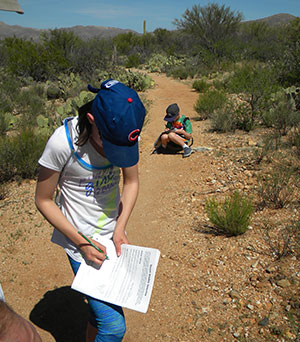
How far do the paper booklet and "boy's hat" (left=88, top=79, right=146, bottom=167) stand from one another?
53 centimetres

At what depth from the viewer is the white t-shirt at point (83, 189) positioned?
1.59 m

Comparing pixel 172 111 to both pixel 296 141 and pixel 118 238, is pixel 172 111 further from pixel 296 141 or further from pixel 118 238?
pixel 118 238

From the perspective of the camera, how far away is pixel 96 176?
174cm

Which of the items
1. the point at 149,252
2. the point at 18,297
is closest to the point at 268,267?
the point at 149,252

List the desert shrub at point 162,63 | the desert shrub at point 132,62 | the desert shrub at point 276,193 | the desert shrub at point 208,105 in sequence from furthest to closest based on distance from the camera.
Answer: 1. the desert shrub at point 132,62
2. the desert shrub at point 162,63
3. the desert shrub at point 208,105
4. the desert shrub at point 276,193

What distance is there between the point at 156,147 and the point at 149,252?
189 inches

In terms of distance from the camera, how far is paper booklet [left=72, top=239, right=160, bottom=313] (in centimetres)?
163

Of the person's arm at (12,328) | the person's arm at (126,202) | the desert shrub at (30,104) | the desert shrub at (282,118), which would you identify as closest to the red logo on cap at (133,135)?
the person's arm at (126,202)

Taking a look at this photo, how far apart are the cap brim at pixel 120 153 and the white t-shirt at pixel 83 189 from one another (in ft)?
0.43

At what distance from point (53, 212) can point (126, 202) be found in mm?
417

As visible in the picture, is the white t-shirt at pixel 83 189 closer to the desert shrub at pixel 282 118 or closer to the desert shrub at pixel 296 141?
the desert shrub at pixel 296 141

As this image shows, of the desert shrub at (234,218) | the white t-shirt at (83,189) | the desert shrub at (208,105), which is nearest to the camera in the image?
the white t-shirt at (83,189)

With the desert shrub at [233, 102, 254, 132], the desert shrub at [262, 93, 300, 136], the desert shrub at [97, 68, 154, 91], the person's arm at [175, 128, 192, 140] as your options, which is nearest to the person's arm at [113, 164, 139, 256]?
the person's arm at [175, 128, 192, 140]

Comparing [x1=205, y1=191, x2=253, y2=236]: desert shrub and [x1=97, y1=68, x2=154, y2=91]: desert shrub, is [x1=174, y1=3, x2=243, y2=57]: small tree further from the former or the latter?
[x1=205, y1=191, x2=253, y2=236]: desert shrub
